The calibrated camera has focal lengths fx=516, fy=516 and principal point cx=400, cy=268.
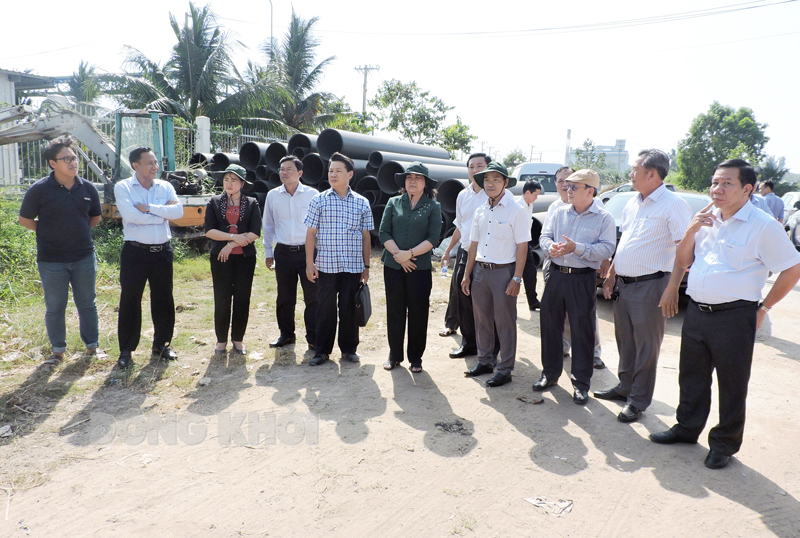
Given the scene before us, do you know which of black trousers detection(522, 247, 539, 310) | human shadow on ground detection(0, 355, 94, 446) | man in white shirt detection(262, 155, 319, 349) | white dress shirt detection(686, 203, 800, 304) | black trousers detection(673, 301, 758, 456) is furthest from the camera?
black trousers detection(522, 247, 539, 310)

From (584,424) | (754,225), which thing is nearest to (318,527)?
(584,424)

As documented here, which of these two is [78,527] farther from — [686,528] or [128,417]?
[686,528]

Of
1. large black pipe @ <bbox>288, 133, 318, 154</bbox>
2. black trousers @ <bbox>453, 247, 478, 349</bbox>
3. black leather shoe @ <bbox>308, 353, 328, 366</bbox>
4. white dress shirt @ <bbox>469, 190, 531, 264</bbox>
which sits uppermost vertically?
large black pipe @ <bbox>288, 133, 318, 154</bbox>

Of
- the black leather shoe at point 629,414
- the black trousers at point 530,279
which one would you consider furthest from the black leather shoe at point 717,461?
the black trousers at point 530,279

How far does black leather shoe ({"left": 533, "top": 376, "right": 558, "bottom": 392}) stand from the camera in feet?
13.8

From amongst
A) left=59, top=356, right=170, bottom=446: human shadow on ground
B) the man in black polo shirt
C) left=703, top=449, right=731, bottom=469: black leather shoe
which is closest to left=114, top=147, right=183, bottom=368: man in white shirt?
left=59, top=356, right=170, bottom=446: human shadow on ground

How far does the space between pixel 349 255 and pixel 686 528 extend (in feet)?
10.3

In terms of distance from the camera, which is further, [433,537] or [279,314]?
[279,314]

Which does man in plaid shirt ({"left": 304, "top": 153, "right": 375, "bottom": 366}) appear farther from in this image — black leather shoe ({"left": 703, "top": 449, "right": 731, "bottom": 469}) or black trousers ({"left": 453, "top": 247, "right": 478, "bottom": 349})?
black leather shoe ({"left": 703, "top": 449, "right": 731, "bottom": 469})

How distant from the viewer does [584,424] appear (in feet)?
11.9

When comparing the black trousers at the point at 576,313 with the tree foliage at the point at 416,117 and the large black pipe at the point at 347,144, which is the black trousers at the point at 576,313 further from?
the tree foliage at the point at 416,117

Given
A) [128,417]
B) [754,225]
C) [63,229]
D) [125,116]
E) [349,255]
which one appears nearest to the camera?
[754,225]

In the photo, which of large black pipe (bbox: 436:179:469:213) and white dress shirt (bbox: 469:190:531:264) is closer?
white dress shirt (bbox: 469:190:531:264)

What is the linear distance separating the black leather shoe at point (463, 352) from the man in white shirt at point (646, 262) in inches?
65.8
